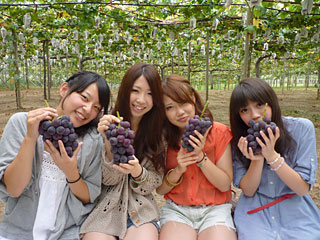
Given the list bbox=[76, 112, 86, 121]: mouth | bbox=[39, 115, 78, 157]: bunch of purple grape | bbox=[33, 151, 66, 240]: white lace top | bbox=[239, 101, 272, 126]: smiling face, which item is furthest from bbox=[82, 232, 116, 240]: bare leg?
bbox=[239, 101, 272, 126]: smiling face

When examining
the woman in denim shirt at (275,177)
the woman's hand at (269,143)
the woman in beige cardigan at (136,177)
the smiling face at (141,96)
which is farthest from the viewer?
the smiling face at (141,96)

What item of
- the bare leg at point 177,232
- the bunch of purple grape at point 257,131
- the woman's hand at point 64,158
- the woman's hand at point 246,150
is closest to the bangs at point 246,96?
the bunch of purple grape at point 257,131

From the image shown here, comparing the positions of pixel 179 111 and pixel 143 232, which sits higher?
pixel 179 111

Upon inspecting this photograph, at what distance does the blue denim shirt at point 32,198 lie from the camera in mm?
1820

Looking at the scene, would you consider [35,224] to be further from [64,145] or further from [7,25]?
[7,25]

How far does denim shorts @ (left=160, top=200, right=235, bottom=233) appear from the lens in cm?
199

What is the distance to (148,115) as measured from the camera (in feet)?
7.34

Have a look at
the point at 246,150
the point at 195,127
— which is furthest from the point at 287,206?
the point at 195,127

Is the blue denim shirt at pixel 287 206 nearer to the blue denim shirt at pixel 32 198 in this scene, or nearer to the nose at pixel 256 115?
the nose at pixel 256 115

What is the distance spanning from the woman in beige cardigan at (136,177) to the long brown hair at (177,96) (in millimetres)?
104

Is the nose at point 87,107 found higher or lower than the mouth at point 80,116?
higher

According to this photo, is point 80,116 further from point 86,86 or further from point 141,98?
point 141,98

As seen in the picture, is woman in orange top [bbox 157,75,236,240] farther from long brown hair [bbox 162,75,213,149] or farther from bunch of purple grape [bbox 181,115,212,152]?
bunch of purple grape [bbox 181,115,212,152]

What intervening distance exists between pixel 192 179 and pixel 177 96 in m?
0.72
